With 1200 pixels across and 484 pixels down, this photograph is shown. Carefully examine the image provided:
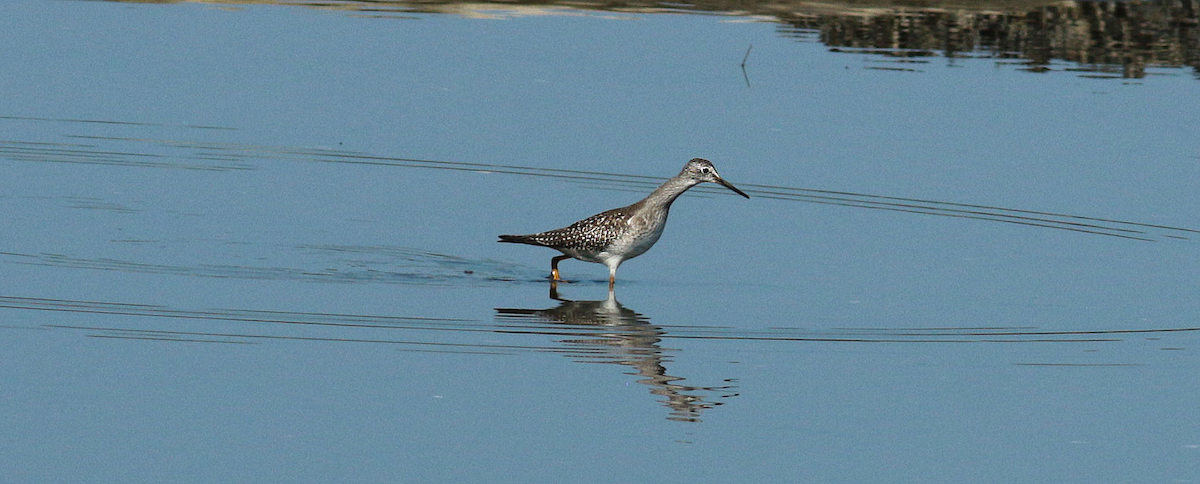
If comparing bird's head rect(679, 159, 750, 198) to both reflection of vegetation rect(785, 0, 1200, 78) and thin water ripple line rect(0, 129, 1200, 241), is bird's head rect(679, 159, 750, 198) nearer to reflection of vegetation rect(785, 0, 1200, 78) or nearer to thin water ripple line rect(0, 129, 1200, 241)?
thin water ripple line rect(0, 129, 1200, 241)

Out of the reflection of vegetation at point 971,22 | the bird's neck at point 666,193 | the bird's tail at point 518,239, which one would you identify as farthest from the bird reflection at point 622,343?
the reflection of vegetation at point 971,22

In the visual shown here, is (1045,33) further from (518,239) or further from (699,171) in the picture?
(518,239)

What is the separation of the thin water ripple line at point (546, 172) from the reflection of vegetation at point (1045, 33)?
9.20 meters

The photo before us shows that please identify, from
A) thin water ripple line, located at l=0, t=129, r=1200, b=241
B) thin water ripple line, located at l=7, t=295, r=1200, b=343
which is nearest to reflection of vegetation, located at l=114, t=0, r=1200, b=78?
thin water ripple line, located at l=0, t=129, r=1200, b=241

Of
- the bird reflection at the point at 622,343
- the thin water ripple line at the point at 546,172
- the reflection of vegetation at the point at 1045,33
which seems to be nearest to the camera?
the bird reflection at the point at 622,343

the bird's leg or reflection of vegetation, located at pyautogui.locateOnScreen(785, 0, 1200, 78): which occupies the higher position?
reflection of vegetation, located at pyautogui.locateOnScreen(785, 0, 1200, 78)

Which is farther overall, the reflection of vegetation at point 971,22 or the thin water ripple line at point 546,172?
the reflection of vegetation at point 971,22

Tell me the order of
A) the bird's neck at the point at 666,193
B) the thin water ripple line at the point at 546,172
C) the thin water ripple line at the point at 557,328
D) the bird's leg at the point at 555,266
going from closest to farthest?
the thin water ripple line at the point at 557,328
the bird's neck at the point at 666,193
the bird's leg at the point at 555,266
the thin water ripple line at the point at 546,172

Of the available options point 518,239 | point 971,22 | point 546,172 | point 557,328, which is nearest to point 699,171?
point 518,239

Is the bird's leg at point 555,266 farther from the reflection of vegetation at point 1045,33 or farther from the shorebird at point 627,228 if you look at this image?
the reflection of vegetation at point 1045,33

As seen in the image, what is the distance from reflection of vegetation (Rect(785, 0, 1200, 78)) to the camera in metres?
28.7

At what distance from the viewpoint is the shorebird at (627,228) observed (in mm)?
15836

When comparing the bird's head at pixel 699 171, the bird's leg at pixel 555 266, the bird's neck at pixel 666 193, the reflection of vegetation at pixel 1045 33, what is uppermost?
the reflection of vegetation at pixel 1045 33

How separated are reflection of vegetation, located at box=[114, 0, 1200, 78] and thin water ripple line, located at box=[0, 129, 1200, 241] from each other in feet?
30.1
